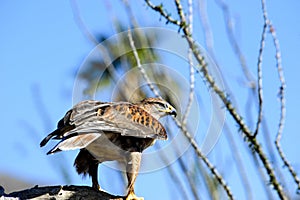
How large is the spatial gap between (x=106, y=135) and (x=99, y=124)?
0.15 meters

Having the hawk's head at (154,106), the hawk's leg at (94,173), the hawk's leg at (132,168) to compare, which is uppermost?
the hawk's head at (154,106)

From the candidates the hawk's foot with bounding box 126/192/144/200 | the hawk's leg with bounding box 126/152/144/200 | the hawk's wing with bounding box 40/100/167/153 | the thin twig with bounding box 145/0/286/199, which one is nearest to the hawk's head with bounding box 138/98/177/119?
the hawk's wing with bounding box 40/100/167/153

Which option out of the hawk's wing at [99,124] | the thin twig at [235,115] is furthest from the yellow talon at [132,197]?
the thin twig at [235,115]

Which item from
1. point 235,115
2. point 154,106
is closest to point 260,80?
point 235,115

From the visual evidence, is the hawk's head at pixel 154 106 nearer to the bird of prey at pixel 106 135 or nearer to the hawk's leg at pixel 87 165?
the bird of prey at pixel 106 135

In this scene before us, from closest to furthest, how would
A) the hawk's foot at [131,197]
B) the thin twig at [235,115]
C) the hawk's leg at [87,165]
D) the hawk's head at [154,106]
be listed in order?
the thin twig at [235,115] < the hawk's foot at [131,197] < the hawk's leg at [87,165] < the hawk's head at [154,106]

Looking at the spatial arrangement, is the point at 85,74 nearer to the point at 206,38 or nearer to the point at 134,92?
the point at 134,92

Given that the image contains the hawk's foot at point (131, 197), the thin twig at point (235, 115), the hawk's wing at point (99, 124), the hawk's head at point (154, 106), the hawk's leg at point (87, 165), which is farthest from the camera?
the hawk's head at point (154, 106)

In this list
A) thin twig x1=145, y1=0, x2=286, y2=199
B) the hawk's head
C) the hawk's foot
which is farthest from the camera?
the hawk's head

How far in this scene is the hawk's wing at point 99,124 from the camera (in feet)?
18.6

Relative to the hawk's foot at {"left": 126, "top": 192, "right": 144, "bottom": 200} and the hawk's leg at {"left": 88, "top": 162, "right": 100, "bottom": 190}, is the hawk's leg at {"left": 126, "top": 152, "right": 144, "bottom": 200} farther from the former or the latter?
the hawk's leg at {"left": 88, "top": 162, "right": 100, "bottom": 190}

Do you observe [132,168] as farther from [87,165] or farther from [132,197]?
[87,165]

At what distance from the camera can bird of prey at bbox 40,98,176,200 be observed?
5734mm

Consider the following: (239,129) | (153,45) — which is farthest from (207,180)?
(153,45)
